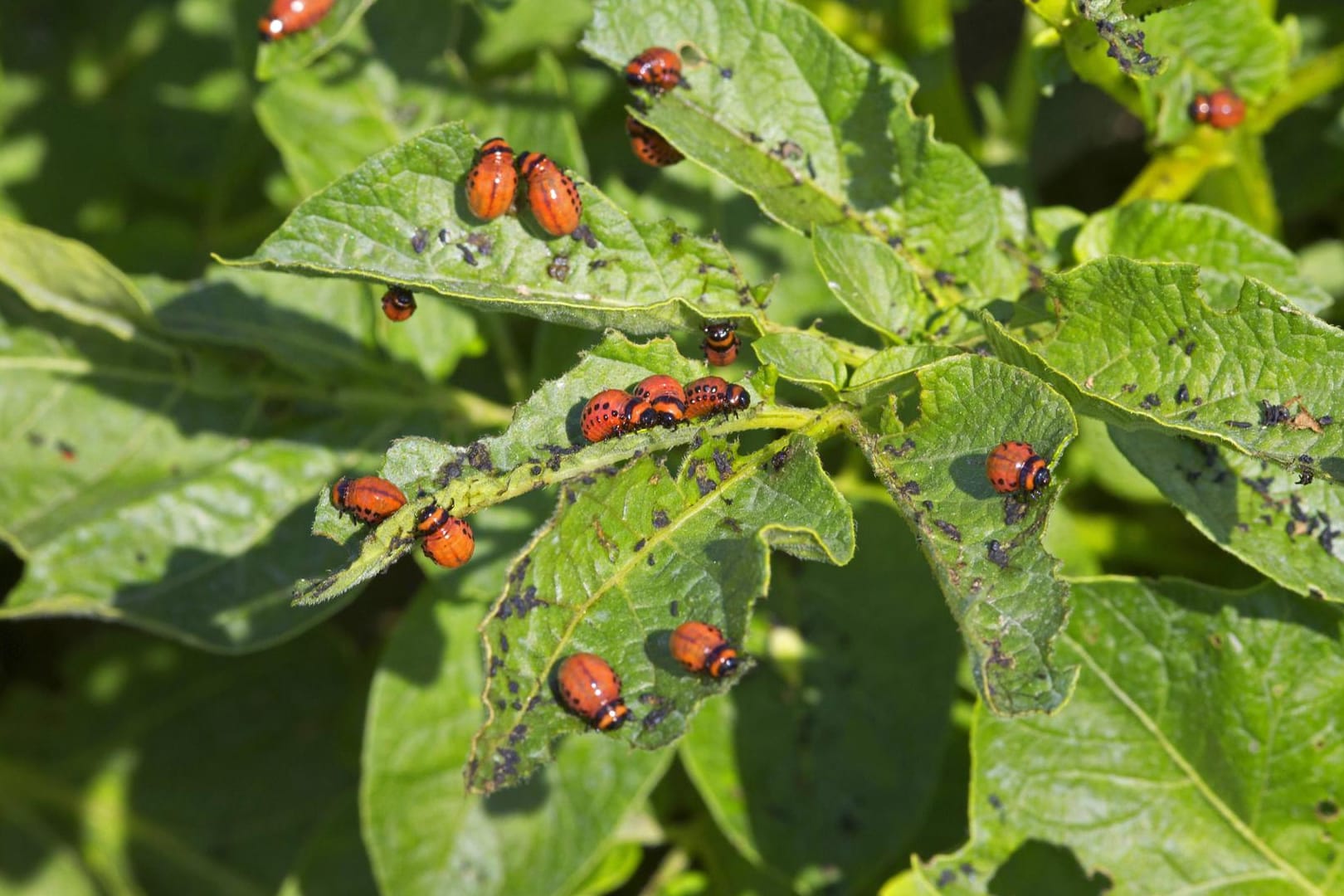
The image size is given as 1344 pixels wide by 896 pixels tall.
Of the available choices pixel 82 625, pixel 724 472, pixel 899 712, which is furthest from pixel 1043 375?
pixel 82 625

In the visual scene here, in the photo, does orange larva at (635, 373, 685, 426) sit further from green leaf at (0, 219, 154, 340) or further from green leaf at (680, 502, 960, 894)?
green leaf at (0, 219, 154, 340)

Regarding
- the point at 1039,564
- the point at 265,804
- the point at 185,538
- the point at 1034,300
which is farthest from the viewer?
the point at 265,804

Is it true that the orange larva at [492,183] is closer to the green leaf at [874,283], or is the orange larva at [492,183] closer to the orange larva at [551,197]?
the orange larva at [551,197]

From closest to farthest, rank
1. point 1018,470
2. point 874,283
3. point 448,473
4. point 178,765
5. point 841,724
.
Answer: point 1018,470 → point 448,473 → point 874,283 → point 841,724 → point 178,765

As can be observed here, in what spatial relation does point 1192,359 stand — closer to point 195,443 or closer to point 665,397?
point 665,397

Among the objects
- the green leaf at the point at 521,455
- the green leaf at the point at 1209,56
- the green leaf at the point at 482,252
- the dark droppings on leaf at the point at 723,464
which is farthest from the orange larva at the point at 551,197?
Answer: the green leaf at the point at 1209,56

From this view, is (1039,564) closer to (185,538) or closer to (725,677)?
(725,677)

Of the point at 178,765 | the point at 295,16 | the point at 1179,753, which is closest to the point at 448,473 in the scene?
the point at 295,16
